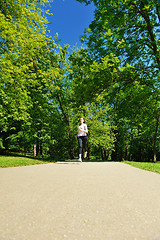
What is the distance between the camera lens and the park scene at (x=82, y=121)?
60.8 inches

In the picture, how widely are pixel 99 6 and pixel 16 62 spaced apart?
7.12 meters

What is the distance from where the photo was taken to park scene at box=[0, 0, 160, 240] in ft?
5.07

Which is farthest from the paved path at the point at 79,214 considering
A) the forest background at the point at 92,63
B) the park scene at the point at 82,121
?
the forest background at the point at 92,63

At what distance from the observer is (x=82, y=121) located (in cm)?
806

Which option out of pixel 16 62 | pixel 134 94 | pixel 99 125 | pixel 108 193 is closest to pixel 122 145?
pixel 99 125

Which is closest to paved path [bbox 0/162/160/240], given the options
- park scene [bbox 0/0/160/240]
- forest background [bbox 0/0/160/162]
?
park scene [bbox 0/0/160/240]

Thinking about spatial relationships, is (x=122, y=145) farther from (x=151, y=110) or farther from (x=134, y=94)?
(x=134, y=94)

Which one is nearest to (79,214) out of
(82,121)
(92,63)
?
(82,121)

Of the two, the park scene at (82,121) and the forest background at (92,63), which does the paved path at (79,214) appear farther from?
the forest background at (92,63)

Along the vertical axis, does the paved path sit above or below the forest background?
below

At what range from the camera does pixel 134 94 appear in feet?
29.6

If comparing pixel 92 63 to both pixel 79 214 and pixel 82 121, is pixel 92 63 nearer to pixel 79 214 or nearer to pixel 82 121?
pixel 82 121

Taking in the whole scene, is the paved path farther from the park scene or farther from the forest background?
the forest background

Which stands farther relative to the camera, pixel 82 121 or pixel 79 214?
pixel 82 121
